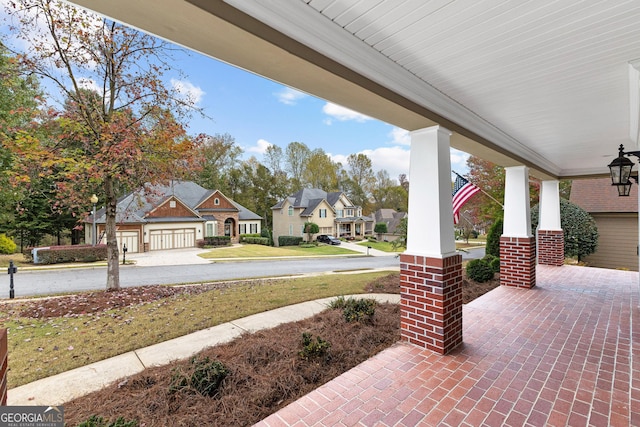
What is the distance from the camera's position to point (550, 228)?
7.73m

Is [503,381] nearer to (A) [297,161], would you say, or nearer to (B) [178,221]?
(B) [178,221]

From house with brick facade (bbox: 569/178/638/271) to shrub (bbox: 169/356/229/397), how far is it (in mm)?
13139

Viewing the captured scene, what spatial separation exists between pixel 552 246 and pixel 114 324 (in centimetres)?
1033

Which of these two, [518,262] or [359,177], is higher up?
[359,177]

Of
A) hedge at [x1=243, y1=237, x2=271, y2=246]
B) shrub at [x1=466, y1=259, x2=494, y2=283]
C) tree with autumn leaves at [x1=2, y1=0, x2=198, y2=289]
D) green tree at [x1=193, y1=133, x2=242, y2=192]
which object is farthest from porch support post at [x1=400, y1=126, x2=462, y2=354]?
green tree at [x1=193, y1=133, x2=242, y2=192]

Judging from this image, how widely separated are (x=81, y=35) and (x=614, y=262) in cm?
1721

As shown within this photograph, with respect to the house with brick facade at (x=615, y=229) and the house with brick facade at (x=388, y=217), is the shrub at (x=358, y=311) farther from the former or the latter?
the house with brick facade at (x=388, y=217)

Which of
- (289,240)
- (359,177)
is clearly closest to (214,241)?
(289,240)

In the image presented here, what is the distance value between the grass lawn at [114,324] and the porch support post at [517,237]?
3176mm

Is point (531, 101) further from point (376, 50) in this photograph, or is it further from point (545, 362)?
point (545, 362)

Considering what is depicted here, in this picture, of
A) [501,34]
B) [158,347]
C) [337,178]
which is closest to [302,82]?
[501,34]

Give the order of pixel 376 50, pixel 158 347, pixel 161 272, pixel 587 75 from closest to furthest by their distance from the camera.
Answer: pixel 376 50 < pixel 587 75 < pixel 158 347 < pixel 161 272

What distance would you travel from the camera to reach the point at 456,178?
6.29m

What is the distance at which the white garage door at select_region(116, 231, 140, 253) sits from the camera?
17889mm
